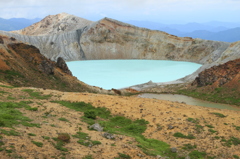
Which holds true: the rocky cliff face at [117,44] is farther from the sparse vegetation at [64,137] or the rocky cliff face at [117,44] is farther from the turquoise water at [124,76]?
the sparse vegetation at [64,137]

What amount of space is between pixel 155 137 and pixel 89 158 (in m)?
5.39

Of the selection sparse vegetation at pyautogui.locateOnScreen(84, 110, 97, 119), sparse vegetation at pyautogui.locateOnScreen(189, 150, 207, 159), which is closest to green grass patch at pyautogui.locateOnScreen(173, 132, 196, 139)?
A: sparse vegetation at pyautogui.locateOnScreen(189, 150, 207, 159)

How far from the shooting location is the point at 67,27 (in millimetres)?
93000

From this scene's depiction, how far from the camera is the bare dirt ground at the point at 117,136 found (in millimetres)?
8750

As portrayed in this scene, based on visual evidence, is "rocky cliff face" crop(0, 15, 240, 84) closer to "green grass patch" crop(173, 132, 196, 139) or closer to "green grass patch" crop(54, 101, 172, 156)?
"green grass patch" crop(54, 101, 172, 156)

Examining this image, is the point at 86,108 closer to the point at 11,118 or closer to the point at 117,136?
the point at 117,136

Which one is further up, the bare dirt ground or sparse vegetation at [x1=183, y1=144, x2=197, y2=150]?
the bare dirt ground

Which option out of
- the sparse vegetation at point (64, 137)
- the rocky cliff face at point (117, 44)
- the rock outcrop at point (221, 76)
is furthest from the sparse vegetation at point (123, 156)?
the rocky cliff face at point (117, 44)

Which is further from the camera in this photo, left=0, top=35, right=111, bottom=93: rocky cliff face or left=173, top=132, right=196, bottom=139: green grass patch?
left=0, top=35, right=111, bottom=93: rocky cliff face

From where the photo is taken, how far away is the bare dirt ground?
875 centimetres

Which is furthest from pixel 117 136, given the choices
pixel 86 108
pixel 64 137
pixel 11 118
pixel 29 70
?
pixel 29 70

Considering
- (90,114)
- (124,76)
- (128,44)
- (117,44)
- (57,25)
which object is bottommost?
(90,114)

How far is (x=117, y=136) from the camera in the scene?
11.9 m

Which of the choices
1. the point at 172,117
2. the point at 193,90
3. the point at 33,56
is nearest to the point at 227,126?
the point at 172,117
